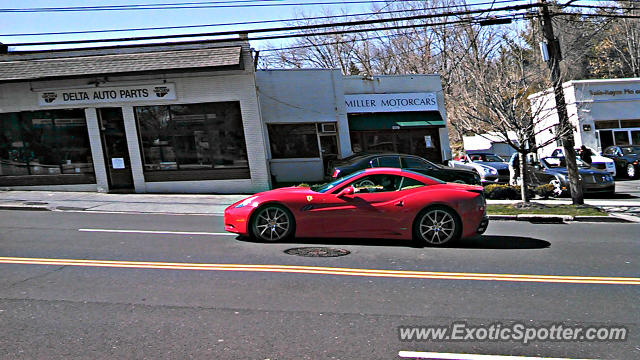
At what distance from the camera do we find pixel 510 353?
167 inches

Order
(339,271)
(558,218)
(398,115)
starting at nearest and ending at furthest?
1. (339,271)
2. (558,218)
3. (398,115)

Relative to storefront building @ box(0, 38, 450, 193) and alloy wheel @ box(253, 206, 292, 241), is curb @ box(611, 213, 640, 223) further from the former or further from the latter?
storefront building @ box(0, 38, 450, 193)

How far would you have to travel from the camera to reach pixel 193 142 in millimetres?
18328

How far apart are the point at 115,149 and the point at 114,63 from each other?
3009mm

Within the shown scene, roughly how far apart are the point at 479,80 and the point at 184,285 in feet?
35.2

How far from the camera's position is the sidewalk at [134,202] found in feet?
46.1

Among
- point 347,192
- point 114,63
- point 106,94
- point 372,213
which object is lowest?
point 372,213

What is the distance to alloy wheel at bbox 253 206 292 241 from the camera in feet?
29.0

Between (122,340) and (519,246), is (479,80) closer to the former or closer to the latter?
(519,246)

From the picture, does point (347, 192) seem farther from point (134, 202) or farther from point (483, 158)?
point (483, 158)

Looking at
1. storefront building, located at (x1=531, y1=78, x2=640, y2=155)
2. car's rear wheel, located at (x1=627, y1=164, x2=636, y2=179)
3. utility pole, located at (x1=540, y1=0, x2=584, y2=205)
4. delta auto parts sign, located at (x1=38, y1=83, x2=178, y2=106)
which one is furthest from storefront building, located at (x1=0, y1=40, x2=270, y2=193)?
storefront building, located at (x1=531, y1=78, x2=640, y2=155)

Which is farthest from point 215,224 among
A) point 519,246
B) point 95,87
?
point 95,87

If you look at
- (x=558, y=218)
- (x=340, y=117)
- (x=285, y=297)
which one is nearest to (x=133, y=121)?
(x=340, y=117)

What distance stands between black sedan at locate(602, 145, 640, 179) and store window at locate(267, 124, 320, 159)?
14265mm
